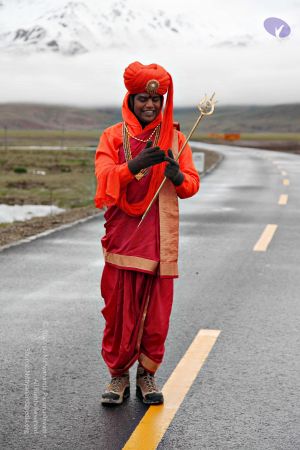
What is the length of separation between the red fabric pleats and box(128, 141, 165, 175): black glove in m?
0.63

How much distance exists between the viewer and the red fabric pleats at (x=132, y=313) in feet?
16.0

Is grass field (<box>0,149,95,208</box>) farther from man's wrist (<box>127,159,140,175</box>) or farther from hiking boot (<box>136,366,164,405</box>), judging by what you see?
man's wrist (<box>127,159,140,175</box>)

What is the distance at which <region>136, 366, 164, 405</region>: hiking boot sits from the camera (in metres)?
4.94

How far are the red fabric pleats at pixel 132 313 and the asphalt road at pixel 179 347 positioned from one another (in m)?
0.30

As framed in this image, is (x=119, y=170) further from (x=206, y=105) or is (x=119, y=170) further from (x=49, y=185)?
(x=49, y=185)

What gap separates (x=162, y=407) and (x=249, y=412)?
49 centimetres

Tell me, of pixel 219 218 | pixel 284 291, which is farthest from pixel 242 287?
pixel 219 218

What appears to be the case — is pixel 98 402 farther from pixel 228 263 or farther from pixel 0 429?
pixel 228 263

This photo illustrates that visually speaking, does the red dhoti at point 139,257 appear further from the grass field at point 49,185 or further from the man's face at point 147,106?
the grass field at point 49,185

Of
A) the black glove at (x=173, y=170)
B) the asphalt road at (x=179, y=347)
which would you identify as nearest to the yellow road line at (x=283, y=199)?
the asphalt road at (x=179, y=347)

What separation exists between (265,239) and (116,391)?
7.96m

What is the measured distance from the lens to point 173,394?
512cm

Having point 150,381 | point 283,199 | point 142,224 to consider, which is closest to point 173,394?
point 150,381

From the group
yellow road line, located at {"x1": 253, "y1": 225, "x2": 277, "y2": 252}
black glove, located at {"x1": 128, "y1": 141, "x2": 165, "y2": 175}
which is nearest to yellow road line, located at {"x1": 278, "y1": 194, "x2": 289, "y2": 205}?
yellow road line, located at {"x1": 253, "y1": 225, "x2": 277, "y2": 252}
